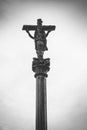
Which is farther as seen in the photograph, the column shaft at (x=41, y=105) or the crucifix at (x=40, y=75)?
the crucifix at (x=40, y=75)

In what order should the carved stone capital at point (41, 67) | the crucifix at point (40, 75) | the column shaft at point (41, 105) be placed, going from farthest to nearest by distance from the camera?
the carved stone capital at point (41, 67)
the crucifix at point (40, 75)
the column shaft at point (41, 105)

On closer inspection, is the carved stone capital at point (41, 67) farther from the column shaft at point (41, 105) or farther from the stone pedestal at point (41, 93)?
the column shaft at point (41, 105)

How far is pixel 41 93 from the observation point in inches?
588

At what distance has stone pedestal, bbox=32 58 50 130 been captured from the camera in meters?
14.4

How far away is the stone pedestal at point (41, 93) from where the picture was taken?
14.4 metres

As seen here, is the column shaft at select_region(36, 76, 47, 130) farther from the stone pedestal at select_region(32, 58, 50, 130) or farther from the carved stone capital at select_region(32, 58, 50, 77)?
the carved stone capital at select_region(32, 58, 50, 77)

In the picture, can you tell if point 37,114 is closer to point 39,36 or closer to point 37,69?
point 37,69

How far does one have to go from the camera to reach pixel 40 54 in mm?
16406

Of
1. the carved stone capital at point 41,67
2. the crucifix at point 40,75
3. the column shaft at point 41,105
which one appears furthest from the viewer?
the carved stone capital at point 41,67

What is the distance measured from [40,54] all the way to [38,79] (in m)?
1.76

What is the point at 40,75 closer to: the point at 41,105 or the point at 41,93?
the point at 41,93

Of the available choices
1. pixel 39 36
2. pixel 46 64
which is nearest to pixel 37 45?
pixel 39 36

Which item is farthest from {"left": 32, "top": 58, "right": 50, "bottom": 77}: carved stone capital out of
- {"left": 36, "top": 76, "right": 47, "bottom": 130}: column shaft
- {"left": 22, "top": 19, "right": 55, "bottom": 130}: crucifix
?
{"left": 36, "top": 76, "right": 47, "bottom": 130}: column shaft

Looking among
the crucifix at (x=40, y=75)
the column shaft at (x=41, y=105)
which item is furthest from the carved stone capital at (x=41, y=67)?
the column shaft at (x=41, y=105)
